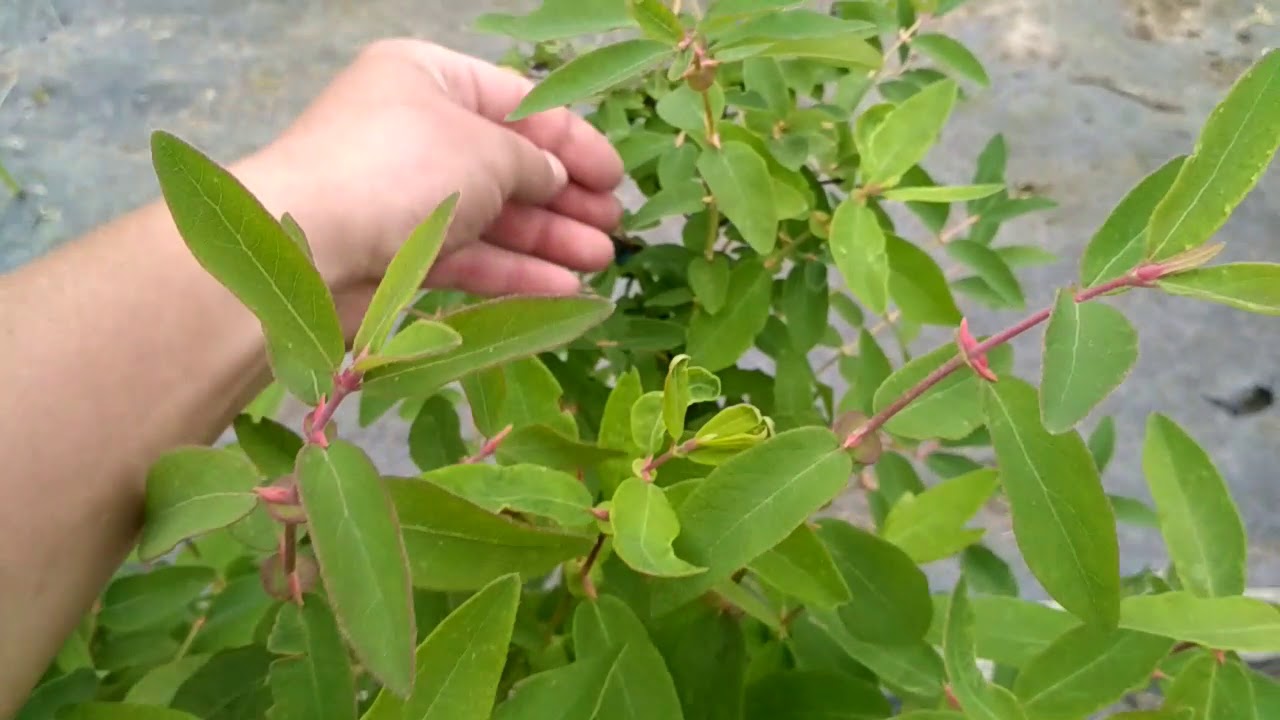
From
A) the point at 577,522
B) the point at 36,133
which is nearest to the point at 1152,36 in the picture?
the point at 577,522

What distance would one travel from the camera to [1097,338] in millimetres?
316

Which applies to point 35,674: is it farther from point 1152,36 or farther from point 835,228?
point 1152,36

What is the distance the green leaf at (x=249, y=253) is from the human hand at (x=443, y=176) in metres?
0.23

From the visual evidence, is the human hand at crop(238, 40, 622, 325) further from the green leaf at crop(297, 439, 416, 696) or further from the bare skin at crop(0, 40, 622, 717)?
the green leaf at crop(297, 439, 416, 696)

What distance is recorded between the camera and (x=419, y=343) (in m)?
0.29

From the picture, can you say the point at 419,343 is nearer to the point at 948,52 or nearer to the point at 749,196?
the point at 749,196

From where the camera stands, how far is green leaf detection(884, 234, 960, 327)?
54 cm

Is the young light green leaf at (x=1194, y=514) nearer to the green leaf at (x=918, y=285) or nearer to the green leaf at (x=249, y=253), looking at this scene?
the green leaf at (x=918, y=285)

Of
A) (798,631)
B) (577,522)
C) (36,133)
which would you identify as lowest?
(36,133)

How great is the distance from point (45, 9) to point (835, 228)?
183cm

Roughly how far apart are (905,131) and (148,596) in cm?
50

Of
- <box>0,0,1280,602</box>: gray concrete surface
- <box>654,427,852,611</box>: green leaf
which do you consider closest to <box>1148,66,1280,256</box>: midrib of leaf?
<box>654,427,852,611</box>: green leaf

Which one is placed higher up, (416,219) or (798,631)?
(416,219)

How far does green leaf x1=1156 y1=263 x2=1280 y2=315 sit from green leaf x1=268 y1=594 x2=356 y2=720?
340mm
